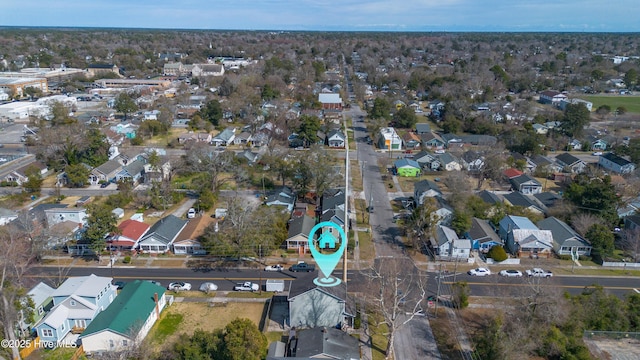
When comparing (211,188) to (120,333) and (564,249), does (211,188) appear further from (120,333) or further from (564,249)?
(564,249)

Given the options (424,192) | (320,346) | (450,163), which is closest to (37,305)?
(320,346)

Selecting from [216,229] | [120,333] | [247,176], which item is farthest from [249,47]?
[120,333]

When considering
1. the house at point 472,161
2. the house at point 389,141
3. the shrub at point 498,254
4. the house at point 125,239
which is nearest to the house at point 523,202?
the house at point 472,161

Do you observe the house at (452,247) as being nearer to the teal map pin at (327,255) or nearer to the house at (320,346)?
the teal map pin at (327,255)

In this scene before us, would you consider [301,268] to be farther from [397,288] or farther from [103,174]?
[103,174]

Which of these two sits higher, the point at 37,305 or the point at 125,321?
the point at 125,321

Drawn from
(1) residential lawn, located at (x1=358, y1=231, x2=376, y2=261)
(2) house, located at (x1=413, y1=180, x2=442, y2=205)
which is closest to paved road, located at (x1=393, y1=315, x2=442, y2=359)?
(1) residential lawn, located at (x1=358, y1=231, x2=376, y2=261)
